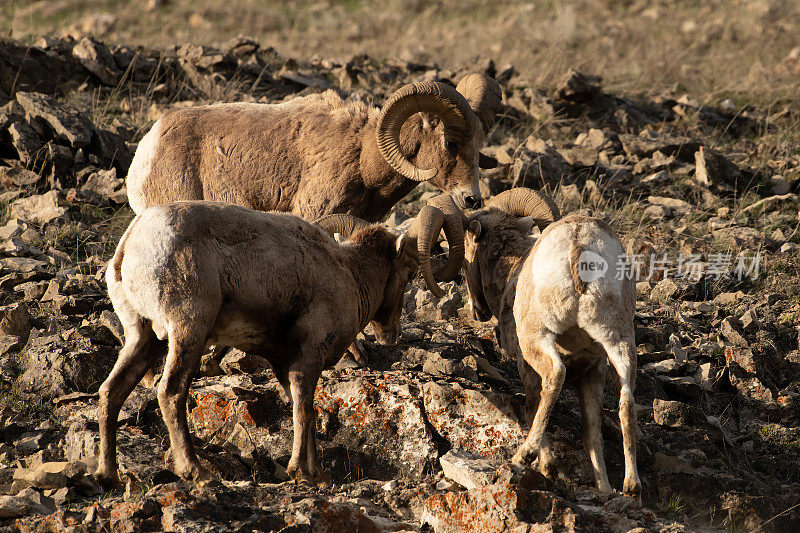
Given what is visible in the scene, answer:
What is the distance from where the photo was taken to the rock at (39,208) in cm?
1064

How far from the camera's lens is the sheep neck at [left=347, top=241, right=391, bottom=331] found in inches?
294

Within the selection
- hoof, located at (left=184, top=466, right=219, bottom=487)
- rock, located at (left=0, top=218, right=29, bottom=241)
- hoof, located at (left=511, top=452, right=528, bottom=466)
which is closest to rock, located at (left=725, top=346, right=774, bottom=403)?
hoof, located at (left=511, top=452, right=528, bottom=466)

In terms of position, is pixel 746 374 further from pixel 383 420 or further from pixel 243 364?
pixel 243 364

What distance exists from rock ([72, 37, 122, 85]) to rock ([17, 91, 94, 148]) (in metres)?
2.57

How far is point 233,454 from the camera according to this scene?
6.78 metres

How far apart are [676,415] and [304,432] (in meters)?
3.20

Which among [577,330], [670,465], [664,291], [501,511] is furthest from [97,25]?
[501,511]

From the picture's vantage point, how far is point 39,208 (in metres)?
10.9

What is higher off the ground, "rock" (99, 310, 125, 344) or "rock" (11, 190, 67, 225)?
"rock" (11, 190, 67, 225)

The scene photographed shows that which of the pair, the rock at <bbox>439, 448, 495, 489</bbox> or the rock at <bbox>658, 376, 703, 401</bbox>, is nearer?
the rock at <bbox>439, 448, 495, 489</bbox>

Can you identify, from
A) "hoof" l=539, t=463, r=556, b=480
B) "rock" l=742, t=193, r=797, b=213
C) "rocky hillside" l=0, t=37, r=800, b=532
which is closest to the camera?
"rocky hillside" l=0, t=37, r=800, b=532

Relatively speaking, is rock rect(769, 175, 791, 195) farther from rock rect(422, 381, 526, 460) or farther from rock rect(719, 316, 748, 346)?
rock rect(422, 381, 526, 460)

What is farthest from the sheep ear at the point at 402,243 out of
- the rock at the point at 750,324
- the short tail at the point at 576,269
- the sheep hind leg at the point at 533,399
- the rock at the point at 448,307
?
the rock at the point at 750,324

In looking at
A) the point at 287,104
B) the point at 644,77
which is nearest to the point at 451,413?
the point at 287,104
